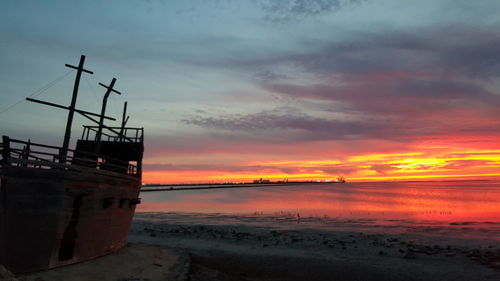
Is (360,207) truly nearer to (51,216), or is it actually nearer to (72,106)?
(72,106)

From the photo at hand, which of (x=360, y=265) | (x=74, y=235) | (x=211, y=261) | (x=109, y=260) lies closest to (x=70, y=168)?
A: (x=74, y=235)

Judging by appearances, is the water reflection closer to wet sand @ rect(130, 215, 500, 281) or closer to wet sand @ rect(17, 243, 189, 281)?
wet sand @ rect(130, 215, 500, 281)

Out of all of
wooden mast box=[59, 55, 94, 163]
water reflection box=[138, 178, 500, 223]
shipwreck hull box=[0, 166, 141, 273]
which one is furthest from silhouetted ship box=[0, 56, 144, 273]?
water reflection box=[138, 178, 500, 223]

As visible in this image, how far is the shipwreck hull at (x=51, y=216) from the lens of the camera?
1209 centimetres

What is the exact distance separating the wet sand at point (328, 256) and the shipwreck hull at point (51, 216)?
519cm

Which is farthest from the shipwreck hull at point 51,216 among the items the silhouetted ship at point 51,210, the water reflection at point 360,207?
the water reflection at point 360,207

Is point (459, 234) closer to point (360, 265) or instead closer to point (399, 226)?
point (399, 226)

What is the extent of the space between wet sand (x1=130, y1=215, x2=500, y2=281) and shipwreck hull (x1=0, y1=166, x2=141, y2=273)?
17.0 feet

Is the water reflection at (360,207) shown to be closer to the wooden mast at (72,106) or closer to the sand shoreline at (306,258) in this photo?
the sand shoreline at (306,258)

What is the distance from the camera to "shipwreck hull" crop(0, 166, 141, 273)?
12.1m

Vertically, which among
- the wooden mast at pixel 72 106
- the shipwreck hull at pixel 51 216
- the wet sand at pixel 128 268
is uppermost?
the wooden mast at pixel 72 106

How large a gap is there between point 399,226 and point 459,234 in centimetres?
667

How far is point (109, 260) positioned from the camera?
15.4 metres

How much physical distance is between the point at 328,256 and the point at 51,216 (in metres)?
15.4
